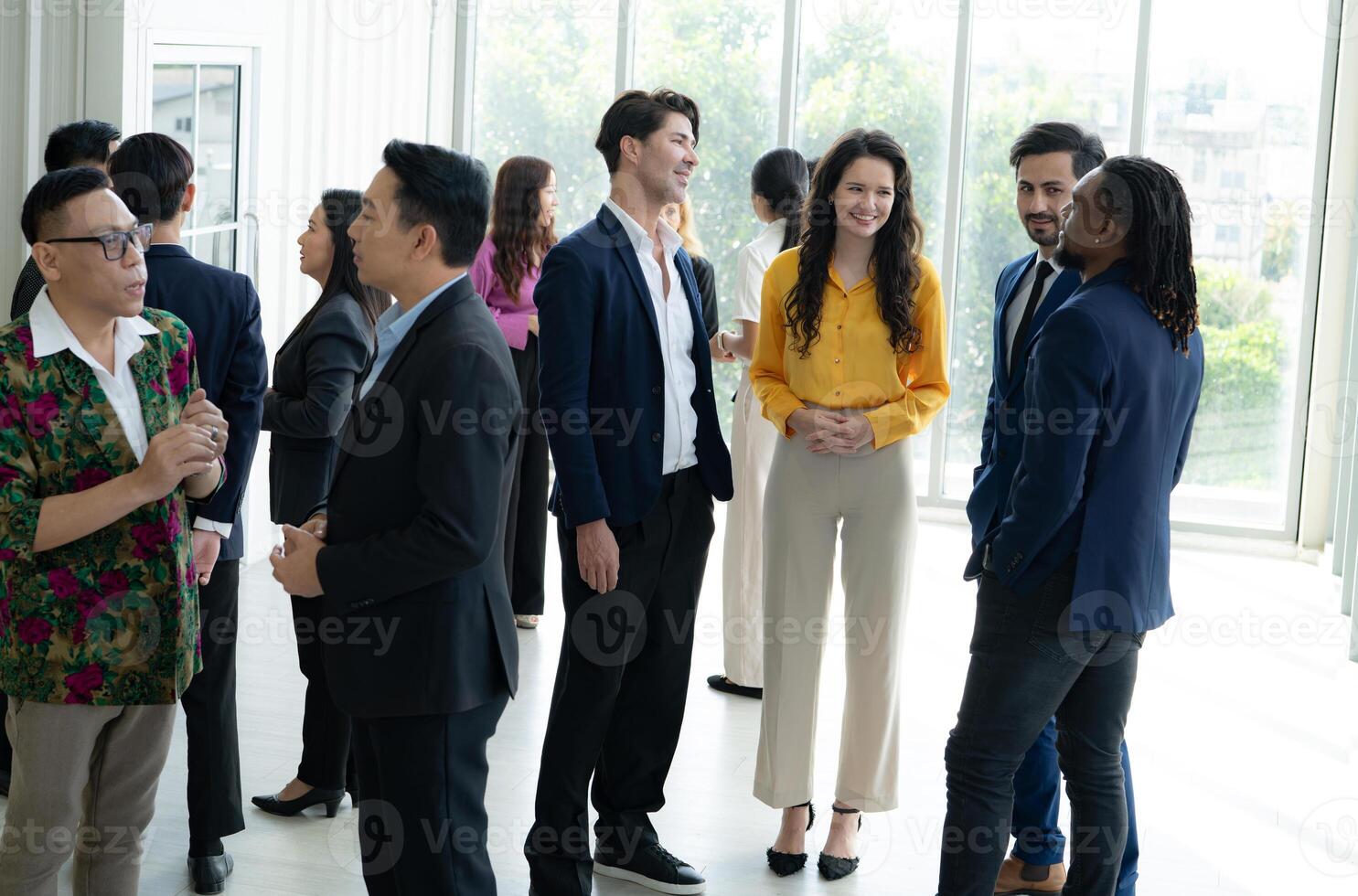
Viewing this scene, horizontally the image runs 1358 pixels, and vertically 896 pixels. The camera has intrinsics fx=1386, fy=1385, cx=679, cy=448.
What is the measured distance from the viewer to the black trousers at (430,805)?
2264mm

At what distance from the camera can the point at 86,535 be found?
2.40 m

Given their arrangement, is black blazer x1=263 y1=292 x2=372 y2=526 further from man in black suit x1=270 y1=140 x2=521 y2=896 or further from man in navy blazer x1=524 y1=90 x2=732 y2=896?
man in black suit x1=270 y1=140 x2=521 y2=896

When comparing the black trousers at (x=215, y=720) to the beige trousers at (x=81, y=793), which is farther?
the black trousers at (x=215, y=720)

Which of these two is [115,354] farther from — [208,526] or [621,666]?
[621,666]

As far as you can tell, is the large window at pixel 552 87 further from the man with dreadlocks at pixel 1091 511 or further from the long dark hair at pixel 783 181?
the man with dreadlocks at pixel 1091 511

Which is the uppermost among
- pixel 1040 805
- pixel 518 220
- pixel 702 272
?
pixel 518 220

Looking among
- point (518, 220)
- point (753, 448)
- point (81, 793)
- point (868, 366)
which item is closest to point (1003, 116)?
point (518, 220)

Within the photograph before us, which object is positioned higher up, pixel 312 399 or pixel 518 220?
pixel 518 220

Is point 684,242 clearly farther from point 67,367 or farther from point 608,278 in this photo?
point 67,367

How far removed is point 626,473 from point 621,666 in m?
0.45

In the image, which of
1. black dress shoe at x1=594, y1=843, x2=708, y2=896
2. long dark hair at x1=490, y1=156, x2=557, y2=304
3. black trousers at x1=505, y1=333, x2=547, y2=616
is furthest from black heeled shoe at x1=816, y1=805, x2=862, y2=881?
long dark hair at x1=490, y1=156, x2=557, y2=304

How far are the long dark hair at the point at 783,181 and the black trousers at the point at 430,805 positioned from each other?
2.63 meters

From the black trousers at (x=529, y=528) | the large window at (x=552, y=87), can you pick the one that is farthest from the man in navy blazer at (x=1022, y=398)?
the large window at (x=552, y=87)

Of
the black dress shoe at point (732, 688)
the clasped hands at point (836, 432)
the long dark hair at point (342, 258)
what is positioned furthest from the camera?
the black dress shoe at point (732, 688)
